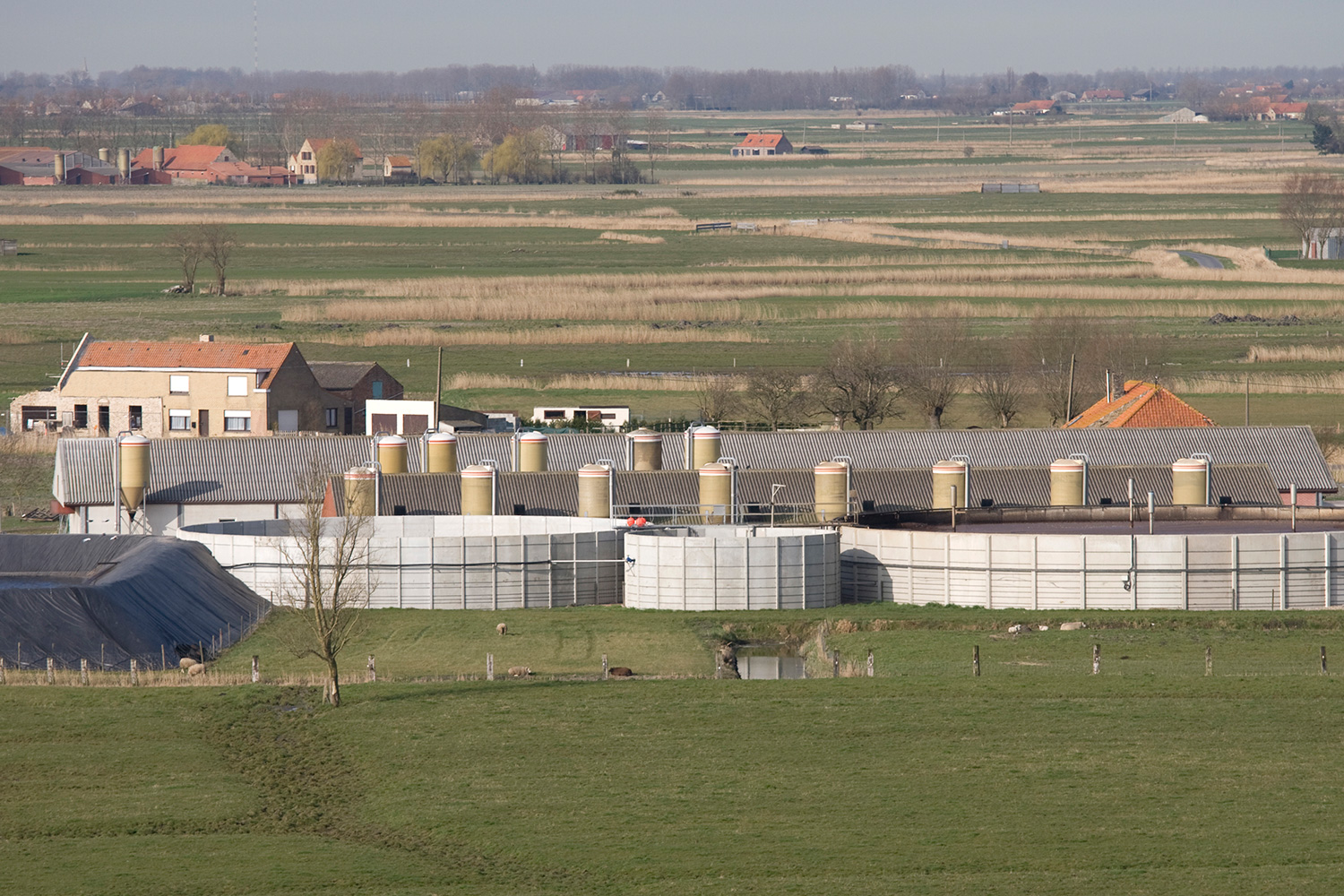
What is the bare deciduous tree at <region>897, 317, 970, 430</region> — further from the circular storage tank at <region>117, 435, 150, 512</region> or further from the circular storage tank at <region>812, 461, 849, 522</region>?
the circular storage tank at <region>117, 435, 150, 512</region>

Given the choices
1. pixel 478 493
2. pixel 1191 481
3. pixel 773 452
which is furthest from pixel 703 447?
pixel 1191 481

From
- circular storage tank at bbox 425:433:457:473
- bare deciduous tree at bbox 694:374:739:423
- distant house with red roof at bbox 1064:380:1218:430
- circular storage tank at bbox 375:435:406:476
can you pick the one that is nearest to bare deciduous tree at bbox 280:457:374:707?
circular storage tank at bbox 375:435:406:476

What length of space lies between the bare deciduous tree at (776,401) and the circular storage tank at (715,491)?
69.3ft

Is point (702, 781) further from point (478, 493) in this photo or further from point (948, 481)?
point (948, 481)

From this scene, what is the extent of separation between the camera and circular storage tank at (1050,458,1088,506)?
193 feet

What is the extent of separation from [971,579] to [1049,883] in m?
A: 24.5

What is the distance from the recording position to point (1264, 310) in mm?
120125

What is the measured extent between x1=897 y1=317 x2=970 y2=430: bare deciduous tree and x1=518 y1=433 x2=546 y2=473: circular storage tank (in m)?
24.2

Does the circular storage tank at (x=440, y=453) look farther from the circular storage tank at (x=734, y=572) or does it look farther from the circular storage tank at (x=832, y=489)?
the circular storage tank at (x=734, y=572)

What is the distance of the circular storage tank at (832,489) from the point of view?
57688 mm

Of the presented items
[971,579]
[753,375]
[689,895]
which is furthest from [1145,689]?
[753,375]

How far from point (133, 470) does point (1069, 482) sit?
29.4m

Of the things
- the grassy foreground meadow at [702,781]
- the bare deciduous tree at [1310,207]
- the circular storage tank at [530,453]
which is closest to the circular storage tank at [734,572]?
the grassy foreground meadow at [702,781]

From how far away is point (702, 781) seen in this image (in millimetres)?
31969
